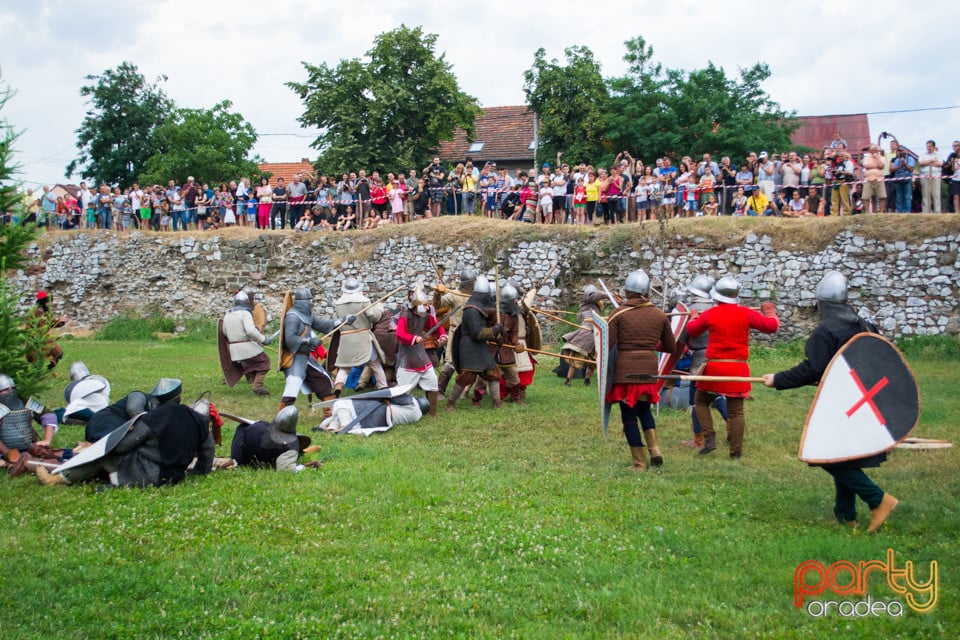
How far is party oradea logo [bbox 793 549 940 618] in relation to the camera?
14.1ft

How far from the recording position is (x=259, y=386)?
41.3ft

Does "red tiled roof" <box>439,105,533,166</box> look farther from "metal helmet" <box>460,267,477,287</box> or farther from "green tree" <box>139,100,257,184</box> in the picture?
"metal helmet" <box>460,267,477,287</box>

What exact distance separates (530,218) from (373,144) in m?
8.82

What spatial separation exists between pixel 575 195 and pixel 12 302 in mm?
13697

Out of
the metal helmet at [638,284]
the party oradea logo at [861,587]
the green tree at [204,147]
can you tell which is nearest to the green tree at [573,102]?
the green tree at [204,147]

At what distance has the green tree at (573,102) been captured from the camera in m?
27.7

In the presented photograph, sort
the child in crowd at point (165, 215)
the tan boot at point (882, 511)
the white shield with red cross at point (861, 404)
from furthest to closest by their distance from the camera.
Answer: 1. the child in crowd at point (165, 215)
2. the tan boot at point (882, 511)
3. the white shield with red cross at point (861, 404)

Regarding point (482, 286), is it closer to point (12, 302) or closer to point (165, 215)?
point (12, 302)

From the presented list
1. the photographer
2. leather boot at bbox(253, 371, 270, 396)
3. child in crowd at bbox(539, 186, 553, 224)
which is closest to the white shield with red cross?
leather boot at bbox(253, 371, 270, 396)

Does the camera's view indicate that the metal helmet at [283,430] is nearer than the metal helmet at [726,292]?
Yes

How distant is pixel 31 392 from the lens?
26.2 ft

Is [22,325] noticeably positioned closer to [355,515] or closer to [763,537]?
[355,515]

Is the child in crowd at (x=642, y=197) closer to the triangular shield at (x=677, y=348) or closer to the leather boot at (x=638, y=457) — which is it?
the triangular shield at (x=677, y=348)

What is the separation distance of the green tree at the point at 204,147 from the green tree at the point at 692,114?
17.8 metres
